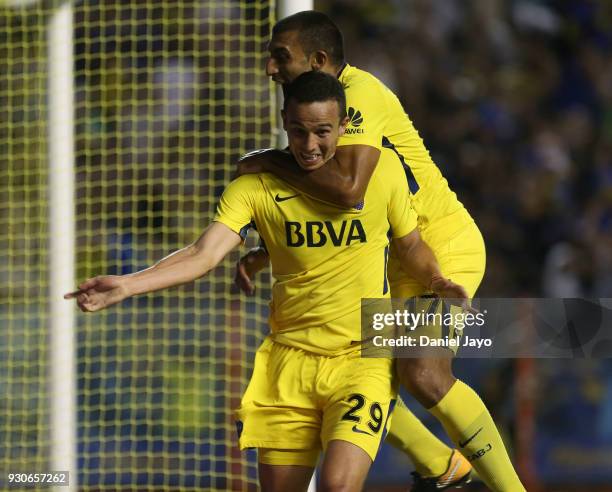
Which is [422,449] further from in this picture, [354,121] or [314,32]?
[314,32]

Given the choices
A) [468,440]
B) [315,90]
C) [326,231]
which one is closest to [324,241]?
[326,231]

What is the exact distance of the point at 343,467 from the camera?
12.5ft

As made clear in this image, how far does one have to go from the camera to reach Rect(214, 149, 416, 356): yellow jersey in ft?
13.4

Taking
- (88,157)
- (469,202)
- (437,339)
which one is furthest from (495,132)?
(437,339)

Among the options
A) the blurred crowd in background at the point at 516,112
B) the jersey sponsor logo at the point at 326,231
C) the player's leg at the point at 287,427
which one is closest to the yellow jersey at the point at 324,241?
the jersey sponsor logo at the point at 326,231

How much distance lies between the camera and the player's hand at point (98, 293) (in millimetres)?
3490

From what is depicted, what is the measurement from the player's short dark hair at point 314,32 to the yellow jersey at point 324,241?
472 mm

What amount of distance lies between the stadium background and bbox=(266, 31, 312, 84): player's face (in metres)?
2.41

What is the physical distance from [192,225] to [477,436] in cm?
418

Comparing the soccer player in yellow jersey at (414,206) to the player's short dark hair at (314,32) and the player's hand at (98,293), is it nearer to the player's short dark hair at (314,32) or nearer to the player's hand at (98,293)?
the player's short dark hair at (314,32)

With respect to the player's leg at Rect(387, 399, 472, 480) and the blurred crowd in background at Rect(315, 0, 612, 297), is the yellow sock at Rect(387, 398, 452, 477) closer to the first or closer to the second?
the player's leg at Rect(387, 399, 472, 480)

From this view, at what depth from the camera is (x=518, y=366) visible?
825cm

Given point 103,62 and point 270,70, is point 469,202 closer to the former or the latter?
point 103,62

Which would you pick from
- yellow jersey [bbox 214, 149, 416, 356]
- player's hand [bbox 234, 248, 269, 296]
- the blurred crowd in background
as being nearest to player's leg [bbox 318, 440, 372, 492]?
yellow jersey [bbox 214, 149, 416, 356]
